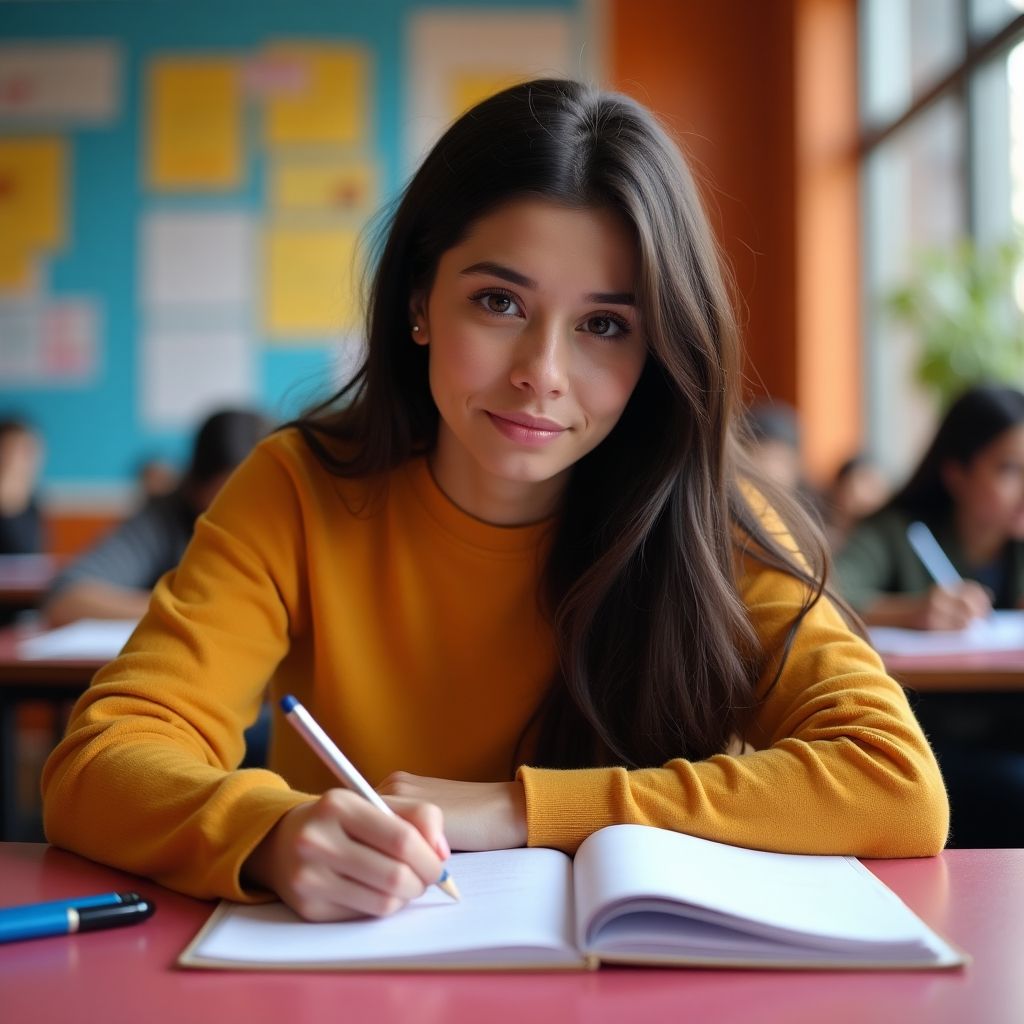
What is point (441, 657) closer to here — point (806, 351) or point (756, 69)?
point (806, 351)

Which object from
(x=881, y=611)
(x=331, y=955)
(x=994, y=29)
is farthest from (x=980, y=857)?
(x=994, y=29)

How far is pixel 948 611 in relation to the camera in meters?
2.31

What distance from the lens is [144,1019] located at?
660 mm

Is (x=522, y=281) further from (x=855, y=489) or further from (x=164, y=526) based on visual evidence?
(x=855, y=489)

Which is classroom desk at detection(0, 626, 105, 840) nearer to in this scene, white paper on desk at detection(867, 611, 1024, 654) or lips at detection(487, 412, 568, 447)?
lips at detection(487, 412, 568, 447)

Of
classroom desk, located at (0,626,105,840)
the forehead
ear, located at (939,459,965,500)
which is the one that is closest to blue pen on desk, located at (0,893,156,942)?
the forehead

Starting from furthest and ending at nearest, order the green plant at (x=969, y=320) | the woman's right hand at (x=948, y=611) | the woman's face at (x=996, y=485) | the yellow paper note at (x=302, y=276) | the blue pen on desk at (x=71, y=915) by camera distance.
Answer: the yellow paper note at (x=302, y=276) < the green plant at (x=969, y=320) < the woman's face at (x=996, y=485) < the woman's right hand at (x=948, y=611) < the blue pen on desk at (x=71, y=915)

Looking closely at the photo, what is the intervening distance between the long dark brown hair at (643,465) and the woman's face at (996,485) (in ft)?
5.50

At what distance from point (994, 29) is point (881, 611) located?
9.06 feet

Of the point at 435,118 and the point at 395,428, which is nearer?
the point at 395,428

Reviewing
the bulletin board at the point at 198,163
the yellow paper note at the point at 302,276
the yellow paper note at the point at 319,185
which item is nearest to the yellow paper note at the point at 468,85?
the bulletin board at the point at 198,163

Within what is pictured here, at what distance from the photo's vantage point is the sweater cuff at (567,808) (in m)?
0.95

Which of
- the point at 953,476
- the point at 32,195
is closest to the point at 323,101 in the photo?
the point at 32,195

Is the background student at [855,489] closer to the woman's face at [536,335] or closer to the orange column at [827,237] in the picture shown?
the orange column at [827,237]
